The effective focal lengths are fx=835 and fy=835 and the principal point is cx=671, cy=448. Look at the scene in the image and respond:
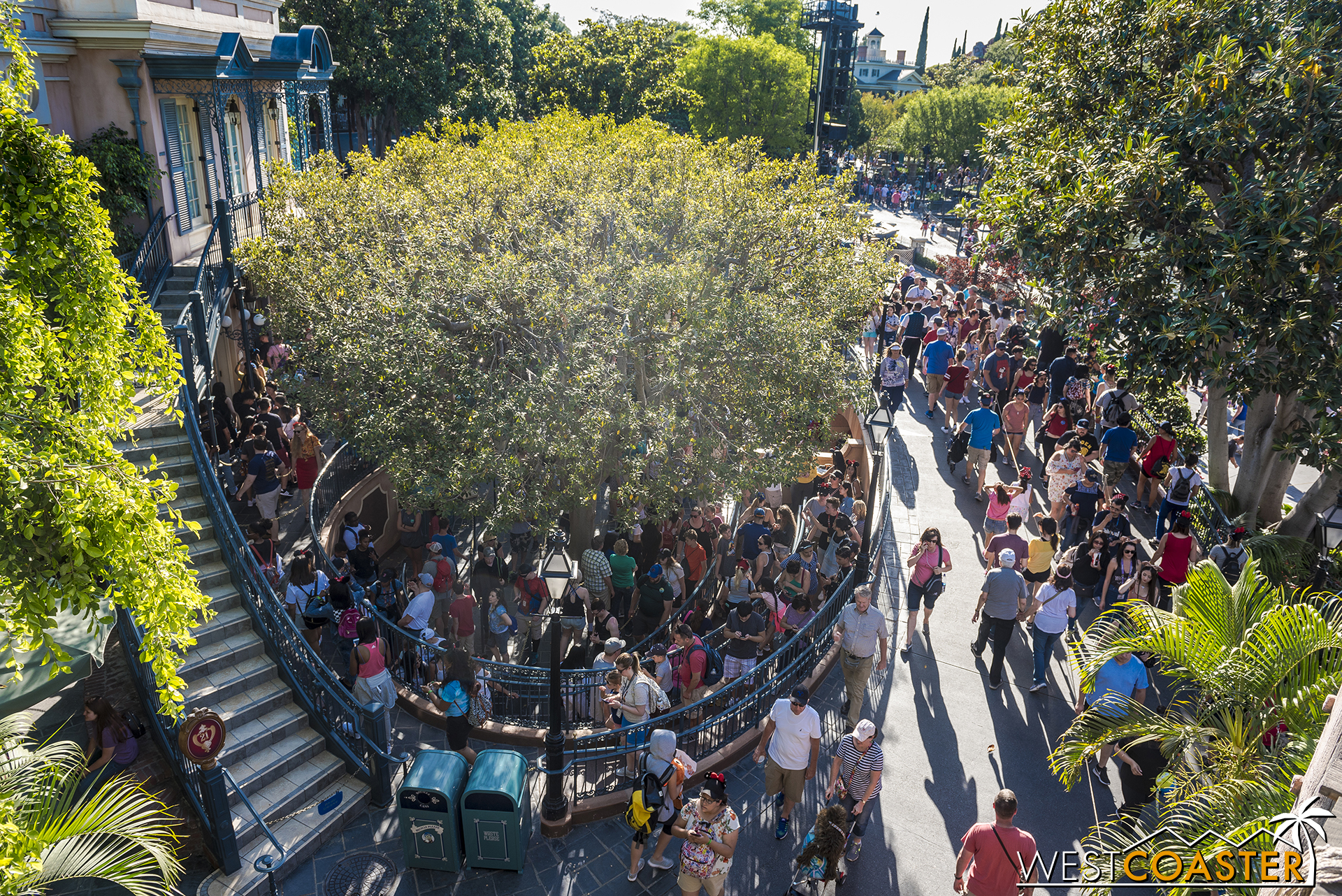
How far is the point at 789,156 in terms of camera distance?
50156 mm

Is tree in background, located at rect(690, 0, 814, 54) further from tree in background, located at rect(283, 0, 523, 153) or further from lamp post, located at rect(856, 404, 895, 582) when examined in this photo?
lamp post, located at rect(856, 404, 895, 582)

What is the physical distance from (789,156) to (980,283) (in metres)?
25.4

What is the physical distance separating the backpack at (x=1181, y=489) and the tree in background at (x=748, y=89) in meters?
41.1

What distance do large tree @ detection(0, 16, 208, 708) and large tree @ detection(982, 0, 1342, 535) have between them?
32.8 ft

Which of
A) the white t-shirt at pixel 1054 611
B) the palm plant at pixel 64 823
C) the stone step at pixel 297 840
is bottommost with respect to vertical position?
the stone step at pixel 297 840

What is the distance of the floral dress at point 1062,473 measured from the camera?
12430 mm

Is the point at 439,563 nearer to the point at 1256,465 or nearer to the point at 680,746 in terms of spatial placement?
the point at 680,746

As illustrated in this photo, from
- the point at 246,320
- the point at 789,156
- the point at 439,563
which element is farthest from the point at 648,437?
the point at 789,156

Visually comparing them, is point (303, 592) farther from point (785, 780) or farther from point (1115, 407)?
point (1115, 407)

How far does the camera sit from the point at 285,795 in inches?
335

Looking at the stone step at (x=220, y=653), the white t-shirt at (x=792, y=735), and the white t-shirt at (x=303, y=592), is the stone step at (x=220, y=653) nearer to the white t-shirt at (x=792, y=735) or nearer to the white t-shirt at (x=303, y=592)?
the white t-shirt at (x=303, y=592)

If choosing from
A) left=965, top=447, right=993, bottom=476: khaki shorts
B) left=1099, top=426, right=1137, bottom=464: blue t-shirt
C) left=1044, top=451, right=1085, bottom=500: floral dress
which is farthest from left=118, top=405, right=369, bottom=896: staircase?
left=1099, top=426, right=1137, bottom=464: blue t-shirt

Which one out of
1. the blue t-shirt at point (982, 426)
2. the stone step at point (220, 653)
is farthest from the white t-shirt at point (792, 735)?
the blue t-shirt at point (982, 426)

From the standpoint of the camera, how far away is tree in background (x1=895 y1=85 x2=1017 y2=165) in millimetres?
51719
